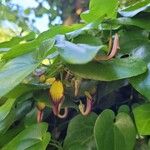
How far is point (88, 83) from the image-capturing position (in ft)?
1.57

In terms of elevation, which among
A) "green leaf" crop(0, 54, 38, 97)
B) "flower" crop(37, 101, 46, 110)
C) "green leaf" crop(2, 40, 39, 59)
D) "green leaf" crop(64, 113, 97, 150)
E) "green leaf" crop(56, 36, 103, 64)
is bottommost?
"green leaf" crop(64, 113, 97, 150)

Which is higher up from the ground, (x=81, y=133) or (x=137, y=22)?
(x=137, y=22)

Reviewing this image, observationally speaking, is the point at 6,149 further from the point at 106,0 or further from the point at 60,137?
the point at 106,0

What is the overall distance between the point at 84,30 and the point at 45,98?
10 cm

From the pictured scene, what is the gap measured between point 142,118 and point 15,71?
0.53 ft

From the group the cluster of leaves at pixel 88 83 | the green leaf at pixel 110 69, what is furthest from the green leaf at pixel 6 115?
the green leaf at pixel 110 69

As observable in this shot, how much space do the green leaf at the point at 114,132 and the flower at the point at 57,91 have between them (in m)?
0.05

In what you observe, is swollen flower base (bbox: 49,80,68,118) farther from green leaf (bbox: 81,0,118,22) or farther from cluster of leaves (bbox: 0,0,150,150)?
green leaf (bbox: 81,0,118,22)

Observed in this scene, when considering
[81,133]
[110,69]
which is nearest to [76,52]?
[110,69]

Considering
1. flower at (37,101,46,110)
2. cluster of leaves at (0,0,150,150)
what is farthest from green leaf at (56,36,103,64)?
flower at (37,101,46,110)

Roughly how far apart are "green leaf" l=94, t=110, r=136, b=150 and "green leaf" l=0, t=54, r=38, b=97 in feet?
0.36

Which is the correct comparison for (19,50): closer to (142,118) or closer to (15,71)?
(15,71)

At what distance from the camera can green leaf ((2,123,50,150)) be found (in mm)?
480

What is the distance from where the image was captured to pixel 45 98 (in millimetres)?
471
